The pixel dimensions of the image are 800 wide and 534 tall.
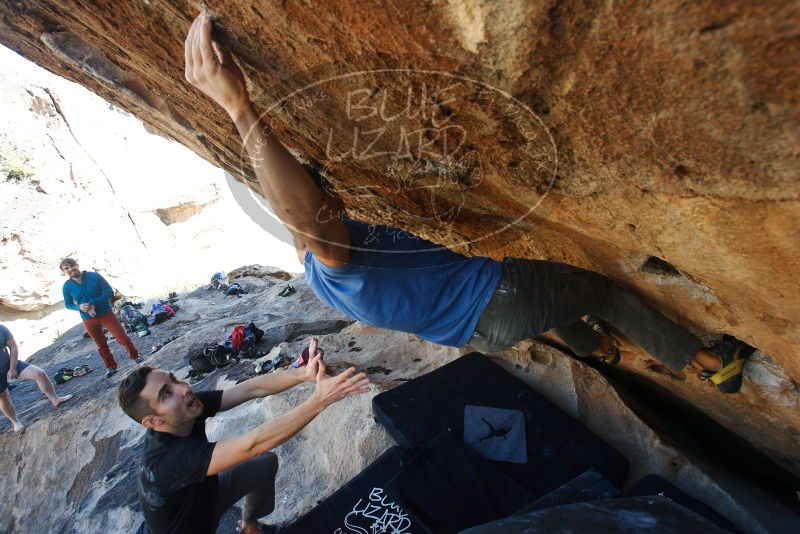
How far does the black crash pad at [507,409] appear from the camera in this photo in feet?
8.14

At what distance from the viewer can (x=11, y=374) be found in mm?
5090

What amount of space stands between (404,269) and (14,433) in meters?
4.99

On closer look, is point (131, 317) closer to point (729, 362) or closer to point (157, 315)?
point (157, 315)

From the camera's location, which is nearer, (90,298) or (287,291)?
(90,298)

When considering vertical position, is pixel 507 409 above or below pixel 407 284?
below

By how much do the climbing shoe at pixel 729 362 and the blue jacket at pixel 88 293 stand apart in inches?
250

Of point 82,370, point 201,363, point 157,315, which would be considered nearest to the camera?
point 201,363

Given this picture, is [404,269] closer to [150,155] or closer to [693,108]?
[693,108]

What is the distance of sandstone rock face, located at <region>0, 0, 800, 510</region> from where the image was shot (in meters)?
0.92

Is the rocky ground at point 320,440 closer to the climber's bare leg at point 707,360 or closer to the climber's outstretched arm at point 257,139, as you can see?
the climber's bare leg at point 707,360

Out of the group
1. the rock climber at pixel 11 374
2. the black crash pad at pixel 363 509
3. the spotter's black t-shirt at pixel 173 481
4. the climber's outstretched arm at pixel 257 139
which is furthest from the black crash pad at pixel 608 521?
the rock climber at pixel 11 374

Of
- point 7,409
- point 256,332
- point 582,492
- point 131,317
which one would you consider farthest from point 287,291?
point 582,492

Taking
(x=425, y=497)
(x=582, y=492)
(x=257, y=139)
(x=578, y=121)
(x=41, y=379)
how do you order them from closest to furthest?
(x=578, y=121) < (x=257, y=139) < (x=582, y=492) < (x=425, y=497) < (x=41, y=379)

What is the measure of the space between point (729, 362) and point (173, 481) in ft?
9.01
